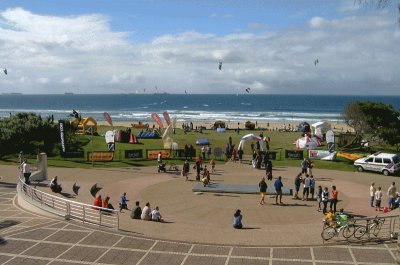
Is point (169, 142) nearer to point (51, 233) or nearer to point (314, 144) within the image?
point (314, 144)

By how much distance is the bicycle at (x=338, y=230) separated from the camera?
15.0m

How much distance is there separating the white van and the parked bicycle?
16.8 m

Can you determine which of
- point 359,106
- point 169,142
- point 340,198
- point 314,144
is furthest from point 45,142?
point 359,106

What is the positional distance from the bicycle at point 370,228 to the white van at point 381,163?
52.5 feet

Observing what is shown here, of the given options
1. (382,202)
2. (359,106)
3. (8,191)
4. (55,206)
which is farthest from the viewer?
(359,106)

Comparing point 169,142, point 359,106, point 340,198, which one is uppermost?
point 359,106

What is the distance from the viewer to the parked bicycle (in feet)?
49.1

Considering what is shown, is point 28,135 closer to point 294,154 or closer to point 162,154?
point 162,154

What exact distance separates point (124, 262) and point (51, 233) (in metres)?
3.95

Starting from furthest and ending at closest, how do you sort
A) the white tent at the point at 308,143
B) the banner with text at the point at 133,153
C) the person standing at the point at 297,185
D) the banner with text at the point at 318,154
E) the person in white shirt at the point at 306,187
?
the white tent at the point at 308,143 < the banner with text at the point at 318,154 < the banner with text at the point at 133,153 < the person standing at the point at 297,185 < the person in white shirt at the point at 306,187

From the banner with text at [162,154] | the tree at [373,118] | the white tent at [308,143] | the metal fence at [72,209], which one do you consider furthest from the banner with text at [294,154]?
the metal fence at [72,209]

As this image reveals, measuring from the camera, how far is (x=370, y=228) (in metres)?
15.2

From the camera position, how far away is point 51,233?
15523 mm

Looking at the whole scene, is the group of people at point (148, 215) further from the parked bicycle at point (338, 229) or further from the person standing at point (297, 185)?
the person standing at point (297, 185)
